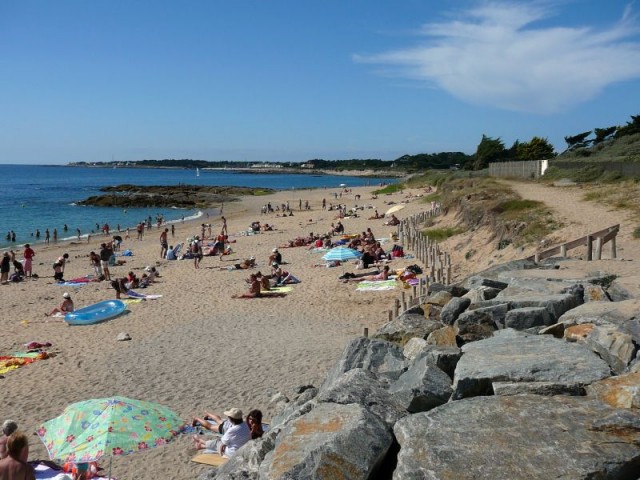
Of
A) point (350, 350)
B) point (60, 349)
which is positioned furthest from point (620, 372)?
point (60, 349)

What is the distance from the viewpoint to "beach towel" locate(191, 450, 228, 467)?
26.6ft

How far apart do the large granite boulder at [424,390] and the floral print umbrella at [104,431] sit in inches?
141

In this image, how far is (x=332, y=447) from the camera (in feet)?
14.3

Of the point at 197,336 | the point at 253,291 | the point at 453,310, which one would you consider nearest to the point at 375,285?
the point at 253,291

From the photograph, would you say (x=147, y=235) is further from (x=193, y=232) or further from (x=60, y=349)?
(x=60, y=349)

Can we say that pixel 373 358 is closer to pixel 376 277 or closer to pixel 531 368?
pixel 531 368

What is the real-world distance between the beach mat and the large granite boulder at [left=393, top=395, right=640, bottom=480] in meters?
4.25

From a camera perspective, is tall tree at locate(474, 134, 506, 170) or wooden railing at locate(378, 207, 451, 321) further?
tall tree at locate(474, 134, 506, 170)

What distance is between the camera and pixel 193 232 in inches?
1742

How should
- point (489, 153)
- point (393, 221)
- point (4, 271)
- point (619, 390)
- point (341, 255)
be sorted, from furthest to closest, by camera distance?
1. point (489, 153)
2. point (393, 221)
3. point (4, 271)
4. point (341, 255)
5. point (619, 390)

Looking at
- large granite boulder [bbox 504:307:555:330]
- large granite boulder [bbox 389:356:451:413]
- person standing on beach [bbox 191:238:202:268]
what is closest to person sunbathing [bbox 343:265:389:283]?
person standing on beach [bbox 191:238:202:268]

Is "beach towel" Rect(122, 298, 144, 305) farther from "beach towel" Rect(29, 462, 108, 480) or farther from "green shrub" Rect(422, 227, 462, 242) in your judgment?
"green shrub" Rect(422, 227, 462, 242)

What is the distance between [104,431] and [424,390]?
430 cm

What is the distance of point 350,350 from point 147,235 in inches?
1497
